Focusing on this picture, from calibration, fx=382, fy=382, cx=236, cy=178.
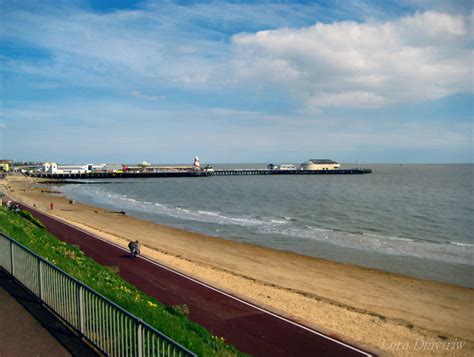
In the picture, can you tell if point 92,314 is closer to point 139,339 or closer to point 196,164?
point 139,339

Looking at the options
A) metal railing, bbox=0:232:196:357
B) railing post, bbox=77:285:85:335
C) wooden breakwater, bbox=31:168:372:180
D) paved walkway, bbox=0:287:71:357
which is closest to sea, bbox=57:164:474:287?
metal railing, bbox=0:232:196:357

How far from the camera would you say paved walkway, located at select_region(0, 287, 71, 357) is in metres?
6.48

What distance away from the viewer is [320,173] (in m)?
162

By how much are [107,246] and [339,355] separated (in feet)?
51.5

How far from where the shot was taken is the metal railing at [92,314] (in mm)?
5816

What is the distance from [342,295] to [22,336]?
1308cm

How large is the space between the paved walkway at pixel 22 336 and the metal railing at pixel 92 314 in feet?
1.50

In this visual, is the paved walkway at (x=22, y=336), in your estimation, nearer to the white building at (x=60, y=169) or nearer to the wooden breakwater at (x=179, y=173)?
the wooden breakwater at (x=179, y=173)

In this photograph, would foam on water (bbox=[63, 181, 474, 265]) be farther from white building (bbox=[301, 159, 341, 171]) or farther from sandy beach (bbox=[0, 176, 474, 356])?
white building (bbox=[301, 159, 341, 171])

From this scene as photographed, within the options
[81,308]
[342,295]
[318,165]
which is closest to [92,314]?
[81,308]

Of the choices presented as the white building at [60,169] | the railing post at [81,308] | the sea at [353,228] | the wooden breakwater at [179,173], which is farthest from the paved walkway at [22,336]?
the white building at [60,169]

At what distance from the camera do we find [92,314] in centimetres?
694

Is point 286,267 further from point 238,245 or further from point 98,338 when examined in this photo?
point 98,338

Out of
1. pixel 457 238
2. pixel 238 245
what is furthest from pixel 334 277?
pixel 457 238
